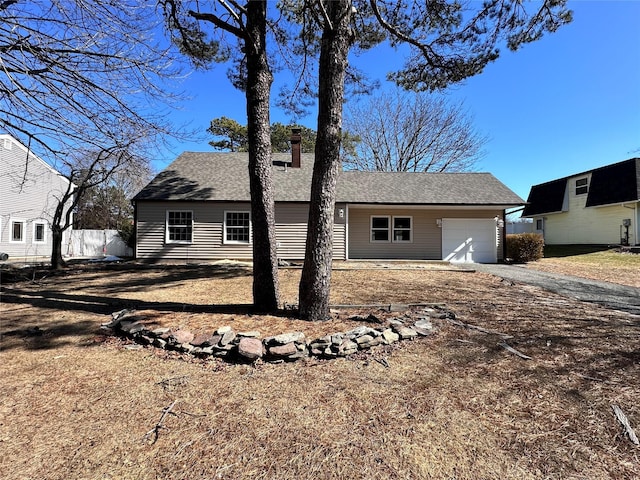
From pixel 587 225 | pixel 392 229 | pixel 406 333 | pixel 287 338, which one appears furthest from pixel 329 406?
pixel 587 225

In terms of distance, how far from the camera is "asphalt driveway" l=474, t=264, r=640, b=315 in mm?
6452

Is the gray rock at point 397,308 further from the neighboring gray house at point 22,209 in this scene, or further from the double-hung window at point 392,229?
the neighboring gray house at point 22,209

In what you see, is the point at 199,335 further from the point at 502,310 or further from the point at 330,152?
the point at 502,310

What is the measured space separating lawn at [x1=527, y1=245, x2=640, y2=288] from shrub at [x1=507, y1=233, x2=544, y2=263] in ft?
1.22

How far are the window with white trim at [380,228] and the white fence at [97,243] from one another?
16590 mm

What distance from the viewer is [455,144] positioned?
2370 cm

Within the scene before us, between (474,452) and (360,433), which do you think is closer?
(474,452)

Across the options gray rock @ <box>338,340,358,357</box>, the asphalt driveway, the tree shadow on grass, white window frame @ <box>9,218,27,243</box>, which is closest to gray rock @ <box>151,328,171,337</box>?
the tree shadow on grass

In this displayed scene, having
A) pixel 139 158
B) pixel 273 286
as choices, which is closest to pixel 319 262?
pixel 273 286

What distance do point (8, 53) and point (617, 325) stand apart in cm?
927

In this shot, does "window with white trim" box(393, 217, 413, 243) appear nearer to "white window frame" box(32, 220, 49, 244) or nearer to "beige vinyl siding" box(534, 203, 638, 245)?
"beige vinyl siding" box(534, 203, 638, 245)

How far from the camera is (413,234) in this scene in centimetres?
1476

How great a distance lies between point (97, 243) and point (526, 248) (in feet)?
82.0

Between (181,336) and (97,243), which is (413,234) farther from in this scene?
(97,243)
